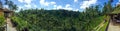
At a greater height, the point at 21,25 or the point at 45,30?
the point at 21,25

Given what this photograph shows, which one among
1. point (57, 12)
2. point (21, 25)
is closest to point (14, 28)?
point (21, 25)

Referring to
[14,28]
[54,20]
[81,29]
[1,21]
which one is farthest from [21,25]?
[54,20]

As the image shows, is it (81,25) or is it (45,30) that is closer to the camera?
(81,25)

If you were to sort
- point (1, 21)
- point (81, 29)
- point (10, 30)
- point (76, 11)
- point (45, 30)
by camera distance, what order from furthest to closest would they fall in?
point (76, 11) → point (45, 30) → point (81, 29) → point (10, 30) → point (1, 21)

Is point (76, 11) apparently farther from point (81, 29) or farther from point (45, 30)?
point (81, 29)

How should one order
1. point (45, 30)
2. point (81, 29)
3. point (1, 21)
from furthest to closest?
point (45, 30)
point (81, 29)
point (1, 21)

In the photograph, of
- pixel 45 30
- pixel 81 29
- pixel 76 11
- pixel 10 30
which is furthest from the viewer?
pixel 76 11

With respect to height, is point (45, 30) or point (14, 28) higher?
point (14, 28)

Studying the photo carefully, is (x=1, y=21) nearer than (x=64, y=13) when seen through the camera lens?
Yes

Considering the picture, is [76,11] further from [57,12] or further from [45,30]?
[45,30]
